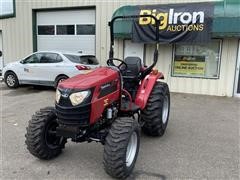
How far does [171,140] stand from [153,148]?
55 centimetres

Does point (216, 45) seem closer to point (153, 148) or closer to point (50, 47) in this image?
point (153, 148)

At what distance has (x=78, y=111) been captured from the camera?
3395mm

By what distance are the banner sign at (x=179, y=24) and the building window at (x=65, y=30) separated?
139 inches

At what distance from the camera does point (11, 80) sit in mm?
10445

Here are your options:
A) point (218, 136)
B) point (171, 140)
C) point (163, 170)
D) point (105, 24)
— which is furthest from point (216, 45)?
point (163, 170)

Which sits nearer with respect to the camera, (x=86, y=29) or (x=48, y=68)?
(x=48, y=68)

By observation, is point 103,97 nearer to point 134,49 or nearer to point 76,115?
point 76,115

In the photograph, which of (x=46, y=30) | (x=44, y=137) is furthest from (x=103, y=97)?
(x=46, y=30)

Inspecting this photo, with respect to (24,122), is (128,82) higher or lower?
higher

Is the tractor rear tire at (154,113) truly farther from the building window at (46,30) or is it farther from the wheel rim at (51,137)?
the building window at (46,30)

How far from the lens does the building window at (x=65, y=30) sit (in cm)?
1184

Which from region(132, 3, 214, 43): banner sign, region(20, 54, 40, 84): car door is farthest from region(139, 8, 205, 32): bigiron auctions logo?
region(20, 54, 40, 84): car door

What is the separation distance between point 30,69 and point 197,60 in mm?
6168

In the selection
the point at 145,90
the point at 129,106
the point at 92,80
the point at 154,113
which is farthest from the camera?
the point at 145,90
